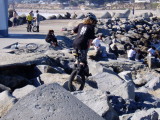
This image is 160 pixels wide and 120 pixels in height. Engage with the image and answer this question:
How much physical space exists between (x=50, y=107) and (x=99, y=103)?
1897mm

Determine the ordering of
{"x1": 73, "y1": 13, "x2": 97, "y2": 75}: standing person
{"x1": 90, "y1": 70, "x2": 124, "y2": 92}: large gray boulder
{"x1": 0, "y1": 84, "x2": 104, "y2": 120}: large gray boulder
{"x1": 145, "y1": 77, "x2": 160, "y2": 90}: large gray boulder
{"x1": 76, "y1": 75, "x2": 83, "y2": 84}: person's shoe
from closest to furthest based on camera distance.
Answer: {"x1": 0, "y1": 84, "x2": 104, "y2": 120}: large gray boulder < {"x1": 73, "y1": 13, "x2": 97, "y2": 75}: standing person < {"x1": 76, "y1": 75, "x2": 83, "y2": 84}: person's shoe < {"x1": 90, "y1": 70, "x2": 124, "y2": 92}: large gray boulder < {"x1": 145, "y1": 77, "x2": 160, "y2": 90}: large gray boulder

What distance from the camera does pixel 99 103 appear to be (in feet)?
17.5

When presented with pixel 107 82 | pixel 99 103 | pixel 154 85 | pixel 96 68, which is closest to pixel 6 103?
pixel 99 103

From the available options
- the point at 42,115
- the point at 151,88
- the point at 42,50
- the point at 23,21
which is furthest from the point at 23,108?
the point at 23,21

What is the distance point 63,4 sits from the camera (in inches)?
4707

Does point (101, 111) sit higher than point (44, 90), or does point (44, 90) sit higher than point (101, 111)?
point (44, 90)

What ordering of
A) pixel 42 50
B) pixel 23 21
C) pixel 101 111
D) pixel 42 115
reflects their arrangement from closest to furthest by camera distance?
pixel 42 115
pixel 101 111
pixel 42 50
pixel 23 21

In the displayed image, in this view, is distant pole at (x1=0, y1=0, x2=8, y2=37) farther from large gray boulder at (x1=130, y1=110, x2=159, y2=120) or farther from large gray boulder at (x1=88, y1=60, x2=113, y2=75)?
large gray boulder at (x1=130, y1=110, x2=159, y2=120)

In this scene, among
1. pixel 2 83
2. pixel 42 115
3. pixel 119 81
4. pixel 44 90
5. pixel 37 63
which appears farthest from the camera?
pixel 37 63

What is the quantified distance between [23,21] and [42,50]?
65.3 ft

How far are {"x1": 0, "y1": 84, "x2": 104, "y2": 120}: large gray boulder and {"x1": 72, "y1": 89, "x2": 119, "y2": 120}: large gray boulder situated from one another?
56.5 inches

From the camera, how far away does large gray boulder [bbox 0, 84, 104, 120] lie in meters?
3.46

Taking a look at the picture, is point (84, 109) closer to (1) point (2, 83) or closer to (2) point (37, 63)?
(1) point (2, 83)

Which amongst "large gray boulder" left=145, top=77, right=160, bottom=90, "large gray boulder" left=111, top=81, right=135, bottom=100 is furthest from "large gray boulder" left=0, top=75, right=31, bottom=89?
"large gray boulder" left=145, top=77, right=160, bottom=90
